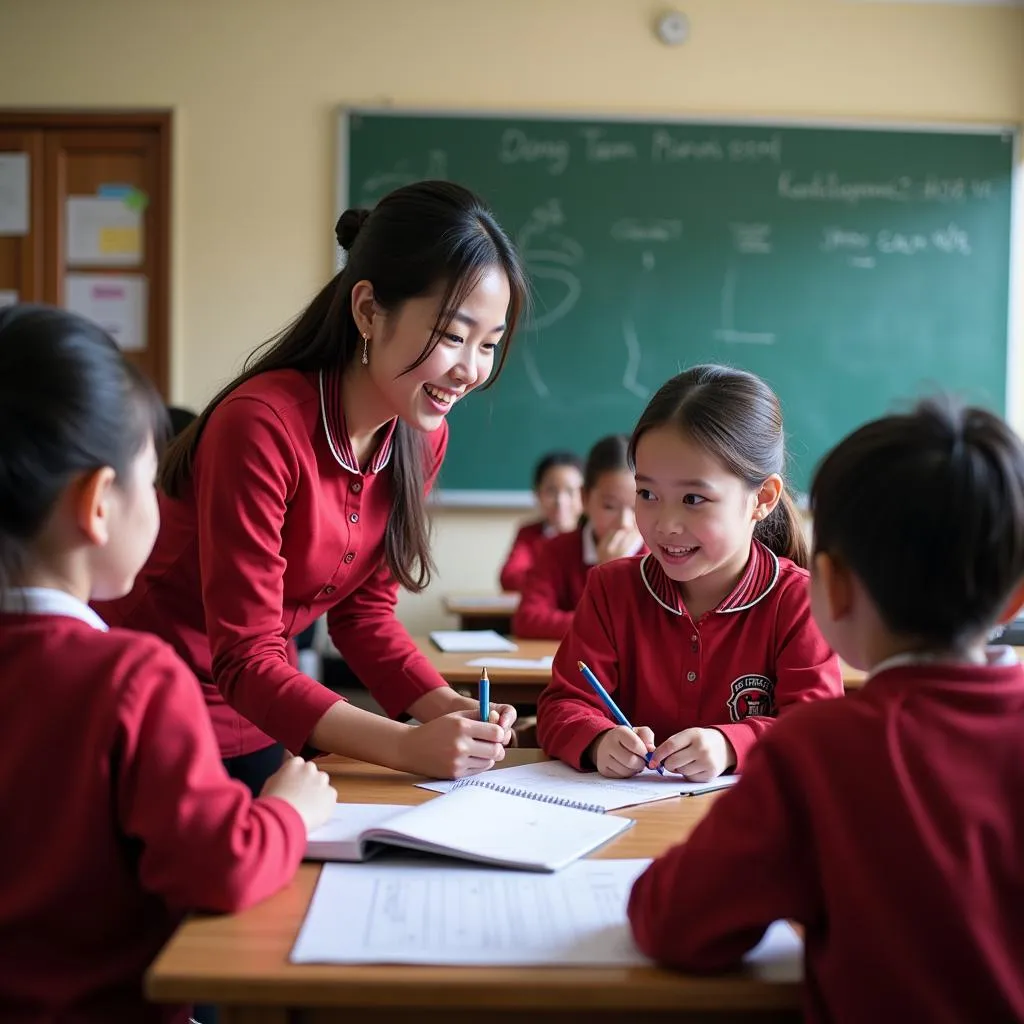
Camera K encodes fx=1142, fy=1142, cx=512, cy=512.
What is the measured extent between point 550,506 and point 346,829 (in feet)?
10.6

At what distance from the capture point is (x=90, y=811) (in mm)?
905

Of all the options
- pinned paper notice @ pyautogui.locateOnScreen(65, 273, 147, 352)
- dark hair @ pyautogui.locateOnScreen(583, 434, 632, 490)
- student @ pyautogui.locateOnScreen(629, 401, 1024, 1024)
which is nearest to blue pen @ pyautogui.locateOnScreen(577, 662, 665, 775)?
student @ pyautogui.locateOnScreen(629, 401, 1024, 1024)

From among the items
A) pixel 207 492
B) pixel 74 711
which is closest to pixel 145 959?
pixel 74 711

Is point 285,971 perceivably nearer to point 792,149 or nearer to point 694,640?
point 694,640

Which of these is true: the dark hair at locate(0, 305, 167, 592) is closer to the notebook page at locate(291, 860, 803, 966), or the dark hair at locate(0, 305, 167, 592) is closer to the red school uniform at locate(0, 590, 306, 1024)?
the red school uniform at locate(0, 590, 306, 1024)

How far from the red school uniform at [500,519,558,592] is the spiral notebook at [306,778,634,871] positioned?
2857mm

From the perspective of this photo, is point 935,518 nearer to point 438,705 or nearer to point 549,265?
point 438,705

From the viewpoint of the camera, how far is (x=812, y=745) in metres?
0.88

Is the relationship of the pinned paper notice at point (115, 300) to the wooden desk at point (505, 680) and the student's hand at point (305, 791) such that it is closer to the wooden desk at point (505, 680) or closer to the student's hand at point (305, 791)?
the wooden desk at point (505, 680)

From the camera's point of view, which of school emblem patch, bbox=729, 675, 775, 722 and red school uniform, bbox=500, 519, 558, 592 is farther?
red school uniform, bbox=500, 519, 558, 592

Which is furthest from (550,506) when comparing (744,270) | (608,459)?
(744,270)

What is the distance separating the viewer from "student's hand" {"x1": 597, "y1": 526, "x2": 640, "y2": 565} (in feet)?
10.3

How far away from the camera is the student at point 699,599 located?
1582mm

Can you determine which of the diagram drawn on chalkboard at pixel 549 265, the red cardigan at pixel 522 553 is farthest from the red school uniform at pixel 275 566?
the diagram drawn on chalkboard at pixel 549 265
